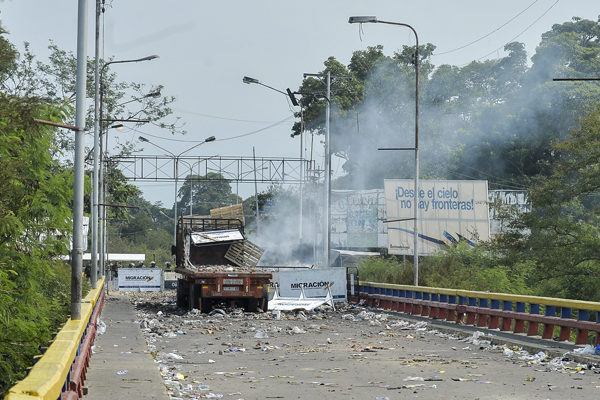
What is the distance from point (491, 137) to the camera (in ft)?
235

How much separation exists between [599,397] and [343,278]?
21.0 m

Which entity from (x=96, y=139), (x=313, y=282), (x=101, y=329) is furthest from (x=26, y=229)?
(x=96, y=139)

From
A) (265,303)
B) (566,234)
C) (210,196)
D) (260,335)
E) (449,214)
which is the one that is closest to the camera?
(260,335)

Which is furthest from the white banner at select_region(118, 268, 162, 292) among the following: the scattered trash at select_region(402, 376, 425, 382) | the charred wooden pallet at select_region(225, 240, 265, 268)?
the scattered trash at select_region(402, 376, 425, 382)

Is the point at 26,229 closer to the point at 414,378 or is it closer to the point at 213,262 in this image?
the point at 414,378

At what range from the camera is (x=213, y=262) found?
34.8m

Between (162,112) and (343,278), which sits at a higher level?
(162,112)

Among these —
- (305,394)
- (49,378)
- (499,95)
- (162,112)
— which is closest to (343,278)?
(305,394)

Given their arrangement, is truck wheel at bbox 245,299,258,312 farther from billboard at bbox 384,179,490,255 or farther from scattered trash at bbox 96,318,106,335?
billboard at bbox 384,179,490,255

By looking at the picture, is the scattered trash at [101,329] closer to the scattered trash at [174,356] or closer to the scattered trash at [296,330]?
the scattered trash at [296,330]

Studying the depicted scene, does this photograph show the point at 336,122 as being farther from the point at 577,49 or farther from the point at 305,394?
the point at 305,394

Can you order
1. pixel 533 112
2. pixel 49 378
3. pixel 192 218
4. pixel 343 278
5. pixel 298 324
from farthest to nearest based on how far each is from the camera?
1. pixel 533 112
2. pixel 192 218
3. pixel 343 278
4. pixel 298 324
5. pixel 49 378

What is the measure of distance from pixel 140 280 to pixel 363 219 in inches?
621

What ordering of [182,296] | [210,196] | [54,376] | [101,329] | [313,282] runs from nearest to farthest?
1. [54,376]
2. [101,329]
3. [313,282]
4. [182,296]
5. [210,196]
